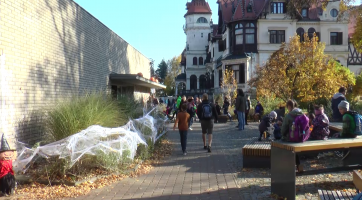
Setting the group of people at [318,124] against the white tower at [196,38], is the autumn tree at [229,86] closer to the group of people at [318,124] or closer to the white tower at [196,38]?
the group of people at [318,124]

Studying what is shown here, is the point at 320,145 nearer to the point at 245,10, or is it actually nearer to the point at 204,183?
the point at 204,183

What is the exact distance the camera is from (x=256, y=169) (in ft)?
27.1

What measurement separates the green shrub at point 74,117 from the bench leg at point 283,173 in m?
4.47

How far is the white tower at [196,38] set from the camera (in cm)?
6575

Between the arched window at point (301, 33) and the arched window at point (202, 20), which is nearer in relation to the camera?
the arched window at point (301, 33)

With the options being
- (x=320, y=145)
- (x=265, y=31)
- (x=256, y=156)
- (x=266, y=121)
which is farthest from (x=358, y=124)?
(x=265, y=31)

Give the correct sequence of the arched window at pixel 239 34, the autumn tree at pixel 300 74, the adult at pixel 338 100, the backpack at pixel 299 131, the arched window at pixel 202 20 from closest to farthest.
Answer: the backpack at pixel 299 131
the adult at pixel 338 100
the autumn tree at pixel 300 74
the arched window at pixel 239 34
the arched window at pixel 202 20

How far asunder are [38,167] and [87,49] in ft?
25.9

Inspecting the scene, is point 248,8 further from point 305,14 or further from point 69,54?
point 69,54

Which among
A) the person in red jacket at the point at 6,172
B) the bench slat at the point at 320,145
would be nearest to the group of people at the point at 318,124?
the bench slat at the point at 320,145

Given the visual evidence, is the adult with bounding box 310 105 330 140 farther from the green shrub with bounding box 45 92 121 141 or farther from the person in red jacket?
the person in red jacket

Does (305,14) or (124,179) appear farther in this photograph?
(305,14)

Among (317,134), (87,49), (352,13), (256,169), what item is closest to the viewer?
(317,134)

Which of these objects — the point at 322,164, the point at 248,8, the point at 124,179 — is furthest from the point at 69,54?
the point at 248,8
